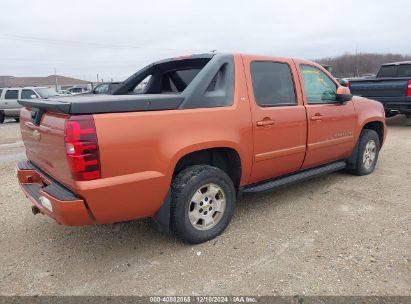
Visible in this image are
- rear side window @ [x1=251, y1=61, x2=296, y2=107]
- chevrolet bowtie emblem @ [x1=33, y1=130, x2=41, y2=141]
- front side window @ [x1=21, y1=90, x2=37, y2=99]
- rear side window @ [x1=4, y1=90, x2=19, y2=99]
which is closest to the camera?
chevrolet bowtie emblem @ [x1=33, y1=130, x2=41, y2=141]

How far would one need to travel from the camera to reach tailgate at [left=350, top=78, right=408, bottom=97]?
31.6 feet

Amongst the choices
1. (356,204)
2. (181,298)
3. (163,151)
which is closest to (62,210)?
(163,151)

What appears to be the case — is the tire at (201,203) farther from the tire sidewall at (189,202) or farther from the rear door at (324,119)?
the rear door at (324,119)

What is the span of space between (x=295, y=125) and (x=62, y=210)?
102 inches

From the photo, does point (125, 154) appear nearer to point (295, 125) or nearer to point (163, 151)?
point (163, 151)

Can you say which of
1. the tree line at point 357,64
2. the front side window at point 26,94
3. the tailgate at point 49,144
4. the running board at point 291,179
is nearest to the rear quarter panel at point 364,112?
the running board at point 291,179

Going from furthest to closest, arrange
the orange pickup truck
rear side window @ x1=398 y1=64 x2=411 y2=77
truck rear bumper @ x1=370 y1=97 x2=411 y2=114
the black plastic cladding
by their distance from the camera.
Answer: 1. rear side window @ x1=398 y1=64 x2=411 y2=77
2. truck rear bumper @ x1=370 y1=97 x2=411 y2=114
3. the black plastic cladding
4. the orange pickup truck

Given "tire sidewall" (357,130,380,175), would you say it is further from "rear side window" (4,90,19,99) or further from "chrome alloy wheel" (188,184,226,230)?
"rear side window" (4,90,19,99)

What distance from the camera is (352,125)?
4.99 m

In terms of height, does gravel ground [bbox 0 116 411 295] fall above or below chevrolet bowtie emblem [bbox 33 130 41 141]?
below

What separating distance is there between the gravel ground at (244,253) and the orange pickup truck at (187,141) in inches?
14.0

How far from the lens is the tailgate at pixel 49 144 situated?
2754 mm

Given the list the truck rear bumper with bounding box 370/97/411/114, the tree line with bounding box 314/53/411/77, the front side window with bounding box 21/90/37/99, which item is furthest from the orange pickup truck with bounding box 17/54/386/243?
the tree line with bounding box 314/53/411/77

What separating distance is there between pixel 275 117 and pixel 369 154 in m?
2.47
